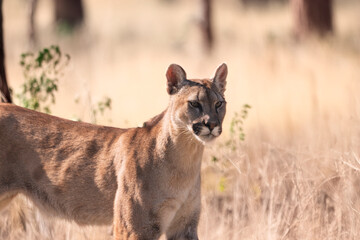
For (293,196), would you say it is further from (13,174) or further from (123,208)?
(13,174)

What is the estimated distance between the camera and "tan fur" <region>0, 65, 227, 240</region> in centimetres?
504

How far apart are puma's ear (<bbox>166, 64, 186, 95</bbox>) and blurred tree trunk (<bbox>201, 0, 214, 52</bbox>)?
11.7 meters

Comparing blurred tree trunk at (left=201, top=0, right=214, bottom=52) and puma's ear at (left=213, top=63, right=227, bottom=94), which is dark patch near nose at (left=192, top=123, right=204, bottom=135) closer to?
puma's ear at (left=213, top=63, right=227, bottom=94)

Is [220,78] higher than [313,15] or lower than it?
lower

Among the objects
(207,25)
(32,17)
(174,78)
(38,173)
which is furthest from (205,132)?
(207,25)

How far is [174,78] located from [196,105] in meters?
0.37

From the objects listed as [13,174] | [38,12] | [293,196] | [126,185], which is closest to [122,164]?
[126,185]

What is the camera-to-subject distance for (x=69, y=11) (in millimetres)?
22094

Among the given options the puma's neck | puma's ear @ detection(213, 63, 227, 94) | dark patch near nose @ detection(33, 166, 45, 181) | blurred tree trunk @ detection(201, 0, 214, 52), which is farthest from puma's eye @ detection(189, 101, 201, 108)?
blurred tree trunk @ detection(201, 0, 214, 52)

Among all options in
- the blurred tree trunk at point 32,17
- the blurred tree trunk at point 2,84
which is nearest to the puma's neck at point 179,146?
the blurred tree trunk at point 2,84

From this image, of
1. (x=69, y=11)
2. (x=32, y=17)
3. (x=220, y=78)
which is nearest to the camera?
(x=220, y=78)

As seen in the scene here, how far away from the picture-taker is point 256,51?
13750 millimetres

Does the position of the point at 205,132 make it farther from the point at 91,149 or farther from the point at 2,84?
the point at 2,84

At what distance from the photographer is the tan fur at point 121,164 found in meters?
5.04
